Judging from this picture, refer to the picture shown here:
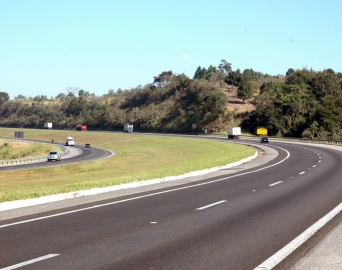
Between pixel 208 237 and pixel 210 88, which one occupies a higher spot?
pixel 210 88

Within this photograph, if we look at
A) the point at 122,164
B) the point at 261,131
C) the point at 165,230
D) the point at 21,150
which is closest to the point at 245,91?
the point at 261,131

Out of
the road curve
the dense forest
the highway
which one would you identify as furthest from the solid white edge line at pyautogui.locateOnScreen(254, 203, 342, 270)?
the dense forest

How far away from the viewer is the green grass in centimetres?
2425

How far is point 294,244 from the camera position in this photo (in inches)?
420

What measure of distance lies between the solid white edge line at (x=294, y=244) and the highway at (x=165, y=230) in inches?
5.9

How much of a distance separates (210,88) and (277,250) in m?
149

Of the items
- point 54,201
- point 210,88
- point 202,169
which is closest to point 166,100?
point 210,88

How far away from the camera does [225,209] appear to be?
52.7 ft

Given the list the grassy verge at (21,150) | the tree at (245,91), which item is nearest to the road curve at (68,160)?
the grassy verge at (21,150)

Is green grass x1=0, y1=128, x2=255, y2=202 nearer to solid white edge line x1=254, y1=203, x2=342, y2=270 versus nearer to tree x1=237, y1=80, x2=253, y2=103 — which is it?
solid white edge line x1=254, y1=203, x2=342, y2=270

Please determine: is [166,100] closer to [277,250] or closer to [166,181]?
[166,181]

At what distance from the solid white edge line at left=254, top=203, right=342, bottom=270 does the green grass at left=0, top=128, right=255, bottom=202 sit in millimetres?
8916

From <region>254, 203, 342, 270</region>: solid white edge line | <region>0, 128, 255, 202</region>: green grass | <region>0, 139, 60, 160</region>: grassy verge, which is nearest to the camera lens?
<region>254, 203, 342, 270</region>: solid white edge line

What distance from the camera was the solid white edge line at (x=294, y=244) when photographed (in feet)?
29.4
